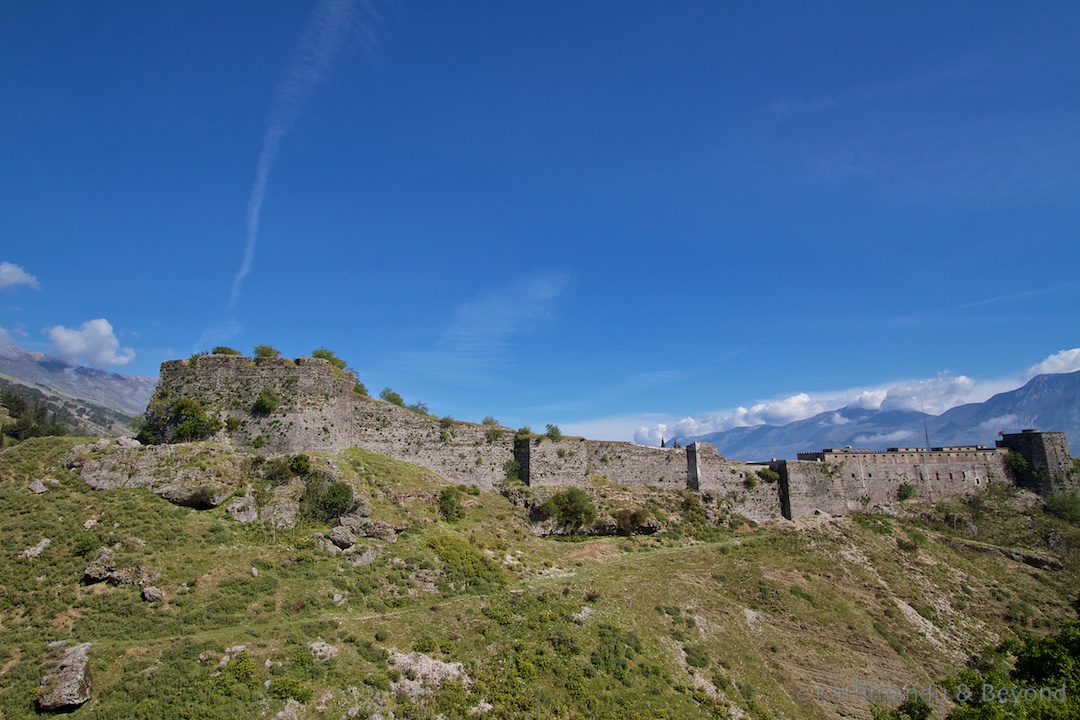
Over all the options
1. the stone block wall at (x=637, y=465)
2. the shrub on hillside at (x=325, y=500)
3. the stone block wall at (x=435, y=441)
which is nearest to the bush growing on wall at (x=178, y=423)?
the shrub on hillside at (x=325, y=500)

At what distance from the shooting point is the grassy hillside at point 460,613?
24891 mm

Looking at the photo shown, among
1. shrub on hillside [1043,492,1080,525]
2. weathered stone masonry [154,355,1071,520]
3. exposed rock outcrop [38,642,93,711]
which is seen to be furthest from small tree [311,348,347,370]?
shrub on hillside [1043,492,1080,525]

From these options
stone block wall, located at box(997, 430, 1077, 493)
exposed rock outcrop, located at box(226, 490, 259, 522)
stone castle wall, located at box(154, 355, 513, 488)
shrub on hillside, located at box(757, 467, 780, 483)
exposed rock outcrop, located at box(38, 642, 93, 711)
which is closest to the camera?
exposed rock outcrop, located at box(38, 642, 93, 711)

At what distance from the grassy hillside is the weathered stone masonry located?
3.01 m

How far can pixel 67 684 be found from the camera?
72.5 ft

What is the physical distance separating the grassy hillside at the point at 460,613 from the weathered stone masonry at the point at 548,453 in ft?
9.87

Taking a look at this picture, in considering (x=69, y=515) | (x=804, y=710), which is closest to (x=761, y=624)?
(x=804, y=710)

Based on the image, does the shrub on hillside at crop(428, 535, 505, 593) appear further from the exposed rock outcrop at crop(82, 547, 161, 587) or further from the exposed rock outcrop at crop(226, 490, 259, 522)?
the exposed rock outcrop at crop(82, 547, 161, 587)

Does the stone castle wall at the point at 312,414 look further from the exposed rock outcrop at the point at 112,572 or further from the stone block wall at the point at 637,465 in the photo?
the exposed rock outcrop at the point at 112,572

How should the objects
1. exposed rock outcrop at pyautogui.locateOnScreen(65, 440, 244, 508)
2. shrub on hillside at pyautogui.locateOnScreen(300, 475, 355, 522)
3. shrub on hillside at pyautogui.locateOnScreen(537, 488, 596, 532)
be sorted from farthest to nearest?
1. shrub on hillside at pyautogui.locateOnScreen(537, 488, 596, 532)
2. shrub on hillside at pyautogui.locateOnScreen(300, 475, 355, 522)
3. exposed rock outcrop at pyautogui.locateOnScreen(65, 440, 244, 508)

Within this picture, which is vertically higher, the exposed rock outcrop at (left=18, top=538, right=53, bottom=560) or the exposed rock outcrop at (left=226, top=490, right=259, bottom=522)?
the exposed rock outcrop at (left=226, top=490, right=259, bottom=522)

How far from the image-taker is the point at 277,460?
3959cm

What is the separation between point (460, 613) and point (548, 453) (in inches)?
875

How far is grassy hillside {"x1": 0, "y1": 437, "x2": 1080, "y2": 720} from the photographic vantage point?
81.7ft
